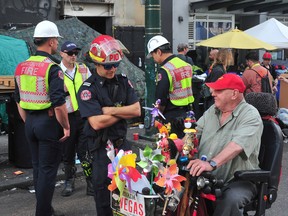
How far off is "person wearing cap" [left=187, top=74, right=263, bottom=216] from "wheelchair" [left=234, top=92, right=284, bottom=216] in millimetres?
106

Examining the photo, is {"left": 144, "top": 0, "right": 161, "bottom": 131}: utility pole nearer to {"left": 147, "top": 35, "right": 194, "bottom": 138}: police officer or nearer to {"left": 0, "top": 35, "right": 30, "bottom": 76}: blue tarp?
{"left": 147, "top": 35, "right": 194, "bottom": 138}: police officer

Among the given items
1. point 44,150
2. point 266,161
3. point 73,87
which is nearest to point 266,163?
point 266,161

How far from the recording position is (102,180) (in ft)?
12.4

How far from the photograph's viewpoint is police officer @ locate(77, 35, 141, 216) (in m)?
3.74

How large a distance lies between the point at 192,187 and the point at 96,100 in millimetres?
1073

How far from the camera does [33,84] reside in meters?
4.51

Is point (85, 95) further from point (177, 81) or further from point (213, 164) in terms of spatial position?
point (177, 81)

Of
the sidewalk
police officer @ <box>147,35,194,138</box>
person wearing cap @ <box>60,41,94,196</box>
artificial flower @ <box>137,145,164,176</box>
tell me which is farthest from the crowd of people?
the sidewalk

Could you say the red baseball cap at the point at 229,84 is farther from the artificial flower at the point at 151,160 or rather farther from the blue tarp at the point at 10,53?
the blue tarp at the point at 10,53

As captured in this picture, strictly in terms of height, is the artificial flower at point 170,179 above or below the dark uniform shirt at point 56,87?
below

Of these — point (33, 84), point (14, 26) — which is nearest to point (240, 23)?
point (14, 26)

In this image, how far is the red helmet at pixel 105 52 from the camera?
146 inches

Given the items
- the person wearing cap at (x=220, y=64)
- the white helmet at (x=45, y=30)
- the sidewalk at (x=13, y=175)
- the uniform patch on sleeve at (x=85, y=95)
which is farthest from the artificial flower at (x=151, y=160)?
the person wearing cap at (x=220, y=64)

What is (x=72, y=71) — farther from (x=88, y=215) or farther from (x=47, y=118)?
(x=88, y=215)
